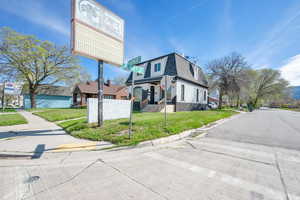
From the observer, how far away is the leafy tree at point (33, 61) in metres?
16.7

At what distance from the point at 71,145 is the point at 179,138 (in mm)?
4174

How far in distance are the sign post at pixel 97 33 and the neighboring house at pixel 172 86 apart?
23.3 ft

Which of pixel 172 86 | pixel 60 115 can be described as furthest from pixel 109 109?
pixel 172 86

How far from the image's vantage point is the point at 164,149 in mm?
3826

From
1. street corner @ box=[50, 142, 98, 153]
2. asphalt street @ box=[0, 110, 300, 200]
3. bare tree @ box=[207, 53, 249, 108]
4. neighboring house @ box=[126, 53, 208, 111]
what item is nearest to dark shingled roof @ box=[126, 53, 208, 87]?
neighboring house @ box=[126, 53, 208, 111]

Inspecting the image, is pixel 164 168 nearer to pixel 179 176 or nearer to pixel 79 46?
pixel 179 176

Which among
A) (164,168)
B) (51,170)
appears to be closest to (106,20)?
(51,170)

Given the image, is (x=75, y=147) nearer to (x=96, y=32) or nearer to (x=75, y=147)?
(x=75, y=147)

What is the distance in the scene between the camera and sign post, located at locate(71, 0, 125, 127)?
4645 millimetres

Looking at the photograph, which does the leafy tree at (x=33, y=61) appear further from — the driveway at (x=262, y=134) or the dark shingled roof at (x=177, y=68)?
the driveway at (x=262, y=134)

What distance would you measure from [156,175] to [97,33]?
605 centimetres

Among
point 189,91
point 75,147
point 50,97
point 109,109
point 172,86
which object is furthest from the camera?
point 50,97

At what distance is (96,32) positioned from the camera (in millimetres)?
5242

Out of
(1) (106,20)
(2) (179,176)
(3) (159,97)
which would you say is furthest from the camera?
(3) (159,97)
